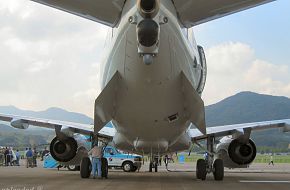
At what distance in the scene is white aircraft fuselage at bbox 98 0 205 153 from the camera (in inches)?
481

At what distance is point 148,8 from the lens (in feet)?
34.2

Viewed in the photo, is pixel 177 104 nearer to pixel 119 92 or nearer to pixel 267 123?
pixel 119 92

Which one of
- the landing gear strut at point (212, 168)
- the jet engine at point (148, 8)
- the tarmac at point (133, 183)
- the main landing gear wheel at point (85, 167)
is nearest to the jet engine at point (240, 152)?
the tarmac at point (133, 183)

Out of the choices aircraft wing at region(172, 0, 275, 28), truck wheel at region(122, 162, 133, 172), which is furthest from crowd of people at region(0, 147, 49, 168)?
aircraft wing at region(172, 0, 275, 28)

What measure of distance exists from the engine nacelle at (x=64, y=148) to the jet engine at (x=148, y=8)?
10.1 m

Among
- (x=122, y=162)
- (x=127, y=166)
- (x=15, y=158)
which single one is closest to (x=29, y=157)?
(x=15, y=158)

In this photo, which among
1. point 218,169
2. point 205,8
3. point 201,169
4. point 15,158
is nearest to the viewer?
point 205,8

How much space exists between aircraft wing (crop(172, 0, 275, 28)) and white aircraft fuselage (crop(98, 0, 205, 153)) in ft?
0.78

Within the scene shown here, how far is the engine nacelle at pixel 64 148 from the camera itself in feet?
64.1

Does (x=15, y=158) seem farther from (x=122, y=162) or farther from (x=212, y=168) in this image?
(x=212, y=168)

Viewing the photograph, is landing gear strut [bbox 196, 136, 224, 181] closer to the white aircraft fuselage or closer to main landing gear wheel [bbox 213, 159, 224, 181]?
main landing gear wheel [bbox 213, 159, 224, 181]

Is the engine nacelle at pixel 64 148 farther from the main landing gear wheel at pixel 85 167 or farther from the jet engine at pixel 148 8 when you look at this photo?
the jet engine at pixel 148 8

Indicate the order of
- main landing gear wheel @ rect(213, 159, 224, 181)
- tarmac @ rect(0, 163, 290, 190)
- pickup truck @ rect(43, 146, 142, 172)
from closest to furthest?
1. tarmac @ rect(0, 163, 290, 190)
2. main landing gear wheel @ rect(213, 159, 224, 181)
3. pickup truck @ rect(43, 146, 142, 172)

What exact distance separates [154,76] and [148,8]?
2.87m
